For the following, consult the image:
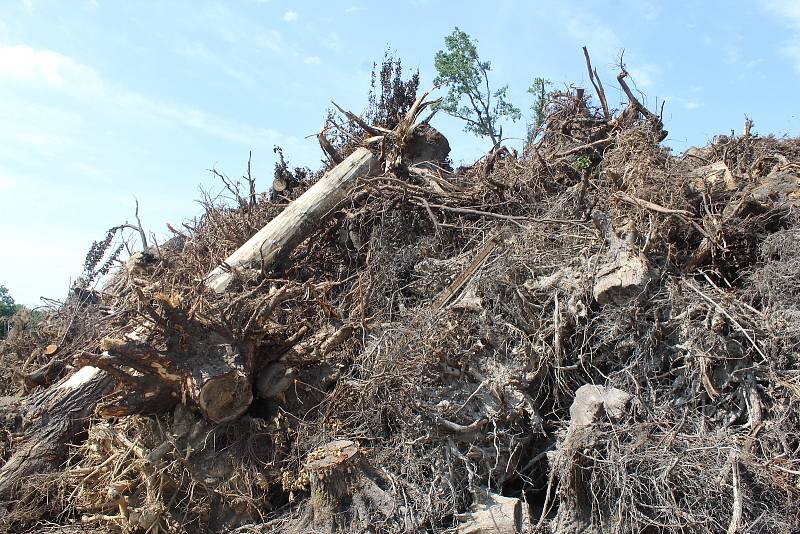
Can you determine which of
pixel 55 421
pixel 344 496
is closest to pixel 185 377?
pixel 55 421

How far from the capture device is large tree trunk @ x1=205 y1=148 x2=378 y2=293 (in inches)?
206

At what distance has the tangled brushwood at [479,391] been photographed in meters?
→ 3.75

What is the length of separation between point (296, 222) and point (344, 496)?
2588 mm

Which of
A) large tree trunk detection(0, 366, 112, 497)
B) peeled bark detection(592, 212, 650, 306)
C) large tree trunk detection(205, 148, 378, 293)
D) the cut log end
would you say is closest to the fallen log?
large tree trunk detection(205, 148, 378, 293)

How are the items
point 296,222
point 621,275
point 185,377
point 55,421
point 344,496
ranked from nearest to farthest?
point 344,496
point 185,377
point 621,275
point 55,421
point 296,222

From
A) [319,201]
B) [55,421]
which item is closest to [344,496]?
[55,421]

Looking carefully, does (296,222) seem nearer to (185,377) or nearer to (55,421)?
(185,377)

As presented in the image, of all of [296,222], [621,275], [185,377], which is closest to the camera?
[185,377]

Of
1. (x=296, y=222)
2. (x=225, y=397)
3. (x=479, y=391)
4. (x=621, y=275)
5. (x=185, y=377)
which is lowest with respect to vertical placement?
(x=479, y=391)

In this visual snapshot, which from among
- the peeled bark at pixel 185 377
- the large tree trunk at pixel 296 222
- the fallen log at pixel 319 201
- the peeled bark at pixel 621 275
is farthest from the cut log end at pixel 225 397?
the peeled bark at pixel 621 275

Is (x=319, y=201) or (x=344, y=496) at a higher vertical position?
(x=319, y=201)

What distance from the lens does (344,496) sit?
386 centimetres

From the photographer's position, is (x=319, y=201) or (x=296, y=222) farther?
(x=319, y=201)

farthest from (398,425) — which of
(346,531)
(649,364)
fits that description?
(649,364)
